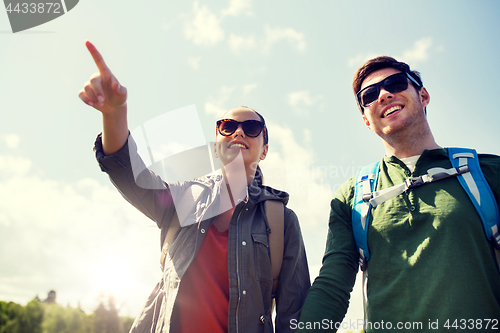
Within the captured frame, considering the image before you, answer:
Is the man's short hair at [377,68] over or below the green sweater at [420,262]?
over

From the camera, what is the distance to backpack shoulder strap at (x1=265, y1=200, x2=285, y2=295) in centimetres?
344

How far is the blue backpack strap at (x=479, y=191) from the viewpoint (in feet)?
8.35

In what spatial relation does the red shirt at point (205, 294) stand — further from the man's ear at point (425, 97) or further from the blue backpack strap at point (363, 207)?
the man's ear at point (425, 97)

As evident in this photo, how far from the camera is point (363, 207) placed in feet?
10.7

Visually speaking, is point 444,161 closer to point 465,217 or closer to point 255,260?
point 465,217

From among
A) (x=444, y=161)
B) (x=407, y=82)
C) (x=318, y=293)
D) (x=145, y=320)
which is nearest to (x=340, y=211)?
(x=318, y=293)

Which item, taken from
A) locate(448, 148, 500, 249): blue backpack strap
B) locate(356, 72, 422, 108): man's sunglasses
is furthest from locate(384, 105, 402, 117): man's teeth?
locate(448, 148, 500, 249): blue backpack strap

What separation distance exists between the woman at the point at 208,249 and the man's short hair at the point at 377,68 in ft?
6.12

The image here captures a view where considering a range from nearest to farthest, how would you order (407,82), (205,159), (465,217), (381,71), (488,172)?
(465,217)
(488,172)
(407,82)
(381,71)
(205,159)

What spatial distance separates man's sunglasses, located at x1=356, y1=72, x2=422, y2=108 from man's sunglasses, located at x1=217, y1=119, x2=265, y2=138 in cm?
148

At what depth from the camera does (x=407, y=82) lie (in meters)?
3.65

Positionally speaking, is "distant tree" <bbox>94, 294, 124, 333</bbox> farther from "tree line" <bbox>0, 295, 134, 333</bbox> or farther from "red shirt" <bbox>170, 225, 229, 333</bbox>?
"red shirt" <bbox>170, 225, 229, 333</bbox>

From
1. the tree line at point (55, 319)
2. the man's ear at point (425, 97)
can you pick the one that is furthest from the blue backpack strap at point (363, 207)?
the tree line at point (55, 319)

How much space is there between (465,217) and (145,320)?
10.7 ft
